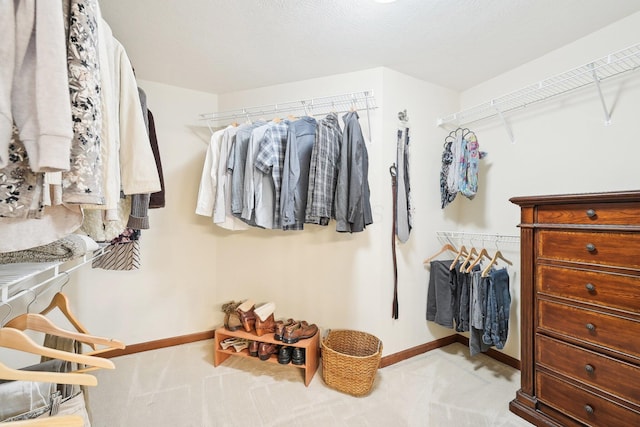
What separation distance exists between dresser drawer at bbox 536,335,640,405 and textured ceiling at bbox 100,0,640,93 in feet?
5.59

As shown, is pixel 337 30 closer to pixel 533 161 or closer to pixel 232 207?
pixel 232 207

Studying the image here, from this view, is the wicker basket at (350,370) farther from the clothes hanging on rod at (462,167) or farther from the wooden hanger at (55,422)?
the wooden hanger at (55,422)

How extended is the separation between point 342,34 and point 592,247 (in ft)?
5.48

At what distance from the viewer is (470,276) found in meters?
1.92

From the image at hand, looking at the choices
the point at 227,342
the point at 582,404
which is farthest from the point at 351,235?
the point at 582,404

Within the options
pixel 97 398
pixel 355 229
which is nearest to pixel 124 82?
pixel 355 229

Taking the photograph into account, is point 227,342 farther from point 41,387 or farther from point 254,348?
point 41,387

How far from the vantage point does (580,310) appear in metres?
1.27

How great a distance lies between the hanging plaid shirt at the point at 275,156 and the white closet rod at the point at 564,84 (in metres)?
1.34

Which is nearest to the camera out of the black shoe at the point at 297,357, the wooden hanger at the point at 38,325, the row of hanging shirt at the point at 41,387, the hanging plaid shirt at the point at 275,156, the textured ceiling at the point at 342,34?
the row of hanging shirt at the point at 41,387

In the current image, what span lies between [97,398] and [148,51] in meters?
2.17

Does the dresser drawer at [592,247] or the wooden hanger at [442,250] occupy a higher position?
the dresser drawer at [592,247]

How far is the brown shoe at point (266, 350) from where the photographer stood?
6.25 feet

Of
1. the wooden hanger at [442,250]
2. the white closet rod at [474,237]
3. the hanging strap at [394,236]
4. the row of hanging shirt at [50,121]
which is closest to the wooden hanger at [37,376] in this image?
the row of hanging shirt at [50,121]
